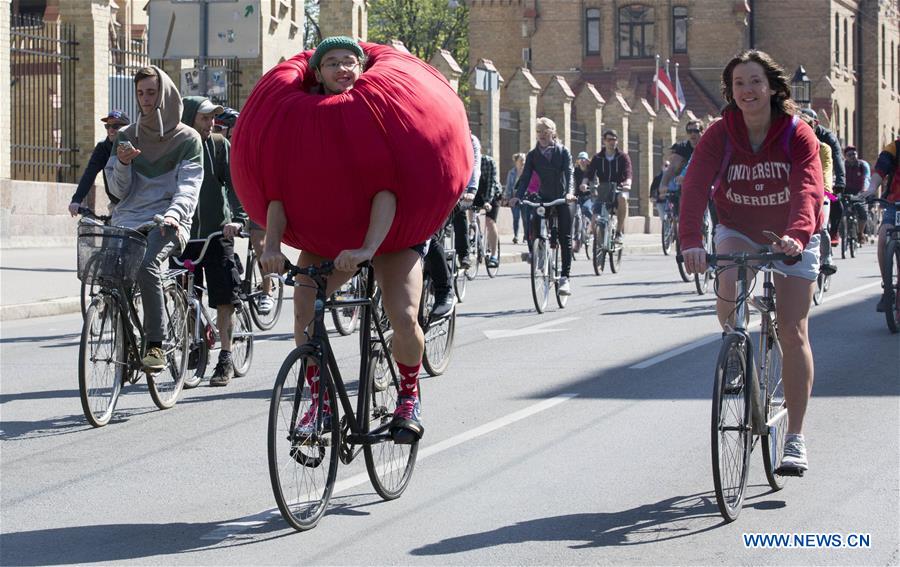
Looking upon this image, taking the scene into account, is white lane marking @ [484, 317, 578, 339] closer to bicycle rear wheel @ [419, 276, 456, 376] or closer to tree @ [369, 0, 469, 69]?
bicycle rear wheel @ [419, 276, 456, 376]

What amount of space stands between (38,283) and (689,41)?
188 ft

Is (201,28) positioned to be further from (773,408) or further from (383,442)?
(773,408)

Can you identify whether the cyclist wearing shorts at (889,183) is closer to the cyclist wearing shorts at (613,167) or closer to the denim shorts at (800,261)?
the denim shorts at (800,261)

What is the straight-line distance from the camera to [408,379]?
6656mm

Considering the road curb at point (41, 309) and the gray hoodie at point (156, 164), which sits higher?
the gray hoodie at point (156, 164)

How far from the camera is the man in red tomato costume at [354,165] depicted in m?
6.12

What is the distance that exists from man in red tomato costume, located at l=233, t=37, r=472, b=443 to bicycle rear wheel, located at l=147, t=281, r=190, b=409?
2.85 m

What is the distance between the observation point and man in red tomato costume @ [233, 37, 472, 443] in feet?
20.1

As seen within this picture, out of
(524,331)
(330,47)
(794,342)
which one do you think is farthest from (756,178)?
(524,331)

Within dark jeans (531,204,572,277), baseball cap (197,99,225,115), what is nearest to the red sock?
baseball cap (197,99,225,115)

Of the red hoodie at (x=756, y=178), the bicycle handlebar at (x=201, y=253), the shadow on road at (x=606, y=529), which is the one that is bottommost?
the shadow on road at (x=606, y=529)

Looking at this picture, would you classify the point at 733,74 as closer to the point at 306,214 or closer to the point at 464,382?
the point at 306,214

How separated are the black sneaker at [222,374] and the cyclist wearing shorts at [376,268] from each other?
3.77 meters

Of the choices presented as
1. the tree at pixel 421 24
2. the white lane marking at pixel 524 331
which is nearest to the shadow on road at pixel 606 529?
the white lane marking at pixel 524 331
